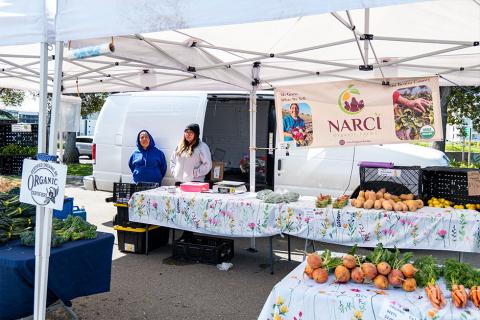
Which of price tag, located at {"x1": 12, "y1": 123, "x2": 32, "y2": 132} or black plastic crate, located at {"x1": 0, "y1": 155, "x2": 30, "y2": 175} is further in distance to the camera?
price tag, located at {"x1": 12, "y1": 123, "x2": 32, "y2": 132}

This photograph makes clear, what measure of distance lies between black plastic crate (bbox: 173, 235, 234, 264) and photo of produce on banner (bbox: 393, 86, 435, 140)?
252 centimetres

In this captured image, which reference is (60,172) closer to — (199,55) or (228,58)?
(199,55)

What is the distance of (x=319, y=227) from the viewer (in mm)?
4762

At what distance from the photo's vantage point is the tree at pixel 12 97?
70.3ft

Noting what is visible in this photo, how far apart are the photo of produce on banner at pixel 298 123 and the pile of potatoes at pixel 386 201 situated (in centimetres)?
100

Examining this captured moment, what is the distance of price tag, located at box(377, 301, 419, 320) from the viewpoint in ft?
7.44

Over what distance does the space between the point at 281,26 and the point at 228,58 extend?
4.45 feet

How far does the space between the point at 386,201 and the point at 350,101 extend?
1337 mm

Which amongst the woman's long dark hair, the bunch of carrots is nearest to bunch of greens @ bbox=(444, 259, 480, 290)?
the bunch of carrots

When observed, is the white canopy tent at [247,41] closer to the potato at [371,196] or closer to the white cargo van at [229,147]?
the white cargo van at [229,147]

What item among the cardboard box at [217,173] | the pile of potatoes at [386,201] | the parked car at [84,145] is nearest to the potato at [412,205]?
the pile of potatoes at [386,201]

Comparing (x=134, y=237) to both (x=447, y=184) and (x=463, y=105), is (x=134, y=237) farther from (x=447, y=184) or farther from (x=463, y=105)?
(x=463, y=105)

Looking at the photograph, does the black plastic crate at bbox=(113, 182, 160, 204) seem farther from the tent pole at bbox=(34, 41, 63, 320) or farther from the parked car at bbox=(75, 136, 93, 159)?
the parked car at bbox=(75, 136, 93, 159)

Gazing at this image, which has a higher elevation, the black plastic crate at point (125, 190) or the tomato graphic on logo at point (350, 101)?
the tomato graphic on logo at point (350, 101)
